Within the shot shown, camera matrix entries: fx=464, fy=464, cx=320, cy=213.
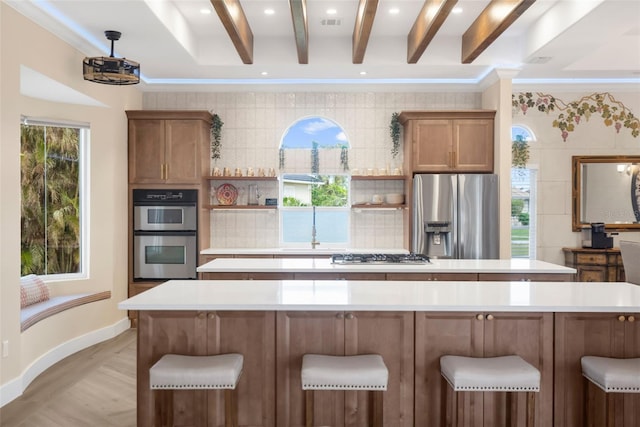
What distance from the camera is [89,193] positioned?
497 cm

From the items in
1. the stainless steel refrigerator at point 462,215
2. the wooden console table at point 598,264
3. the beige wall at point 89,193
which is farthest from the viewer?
the wooden console table at point 598,264

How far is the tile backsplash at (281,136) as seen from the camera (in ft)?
19.7

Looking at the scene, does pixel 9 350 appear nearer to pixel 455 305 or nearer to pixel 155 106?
pixel 455 305

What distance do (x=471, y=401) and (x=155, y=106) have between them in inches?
203

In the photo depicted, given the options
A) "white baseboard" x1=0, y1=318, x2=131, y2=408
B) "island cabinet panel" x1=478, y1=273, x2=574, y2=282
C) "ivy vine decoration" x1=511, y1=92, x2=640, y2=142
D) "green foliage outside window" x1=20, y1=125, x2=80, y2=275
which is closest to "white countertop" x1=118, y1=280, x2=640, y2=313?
"island cabinet panel" x1=478, y1=273, x2=574, y2=282

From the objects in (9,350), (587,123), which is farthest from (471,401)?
(587,123)

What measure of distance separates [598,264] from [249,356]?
502 cm

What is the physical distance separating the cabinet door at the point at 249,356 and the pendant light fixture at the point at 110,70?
8.38 ft

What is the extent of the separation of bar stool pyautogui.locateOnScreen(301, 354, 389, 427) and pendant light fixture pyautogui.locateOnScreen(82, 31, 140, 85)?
3.06 m

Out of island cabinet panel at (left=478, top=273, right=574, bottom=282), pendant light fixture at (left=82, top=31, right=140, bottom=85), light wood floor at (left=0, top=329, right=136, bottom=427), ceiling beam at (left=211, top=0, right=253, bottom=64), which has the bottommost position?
light wood floor at (left=0, top=329, right=136, bottom=427)

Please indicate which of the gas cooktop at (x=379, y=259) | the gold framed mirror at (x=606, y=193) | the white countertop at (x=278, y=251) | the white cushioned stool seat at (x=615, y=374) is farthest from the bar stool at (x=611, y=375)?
the gold framed mirror at (x=606, y=193)

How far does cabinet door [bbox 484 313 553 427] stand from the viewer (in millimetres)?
2451

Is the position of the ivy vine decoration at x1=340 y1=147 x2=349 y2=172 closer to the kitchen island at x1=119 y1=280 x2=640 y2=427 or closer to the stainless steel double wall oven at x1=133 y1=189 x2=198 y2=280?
the stainless steel double wall oven at x1=133 y1=189 x2=198 y2=280

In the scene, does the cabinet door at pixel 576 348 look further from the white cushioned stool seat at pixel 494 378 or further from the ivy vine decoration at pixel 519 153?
the ivy vine decoration at pixel 519 153
